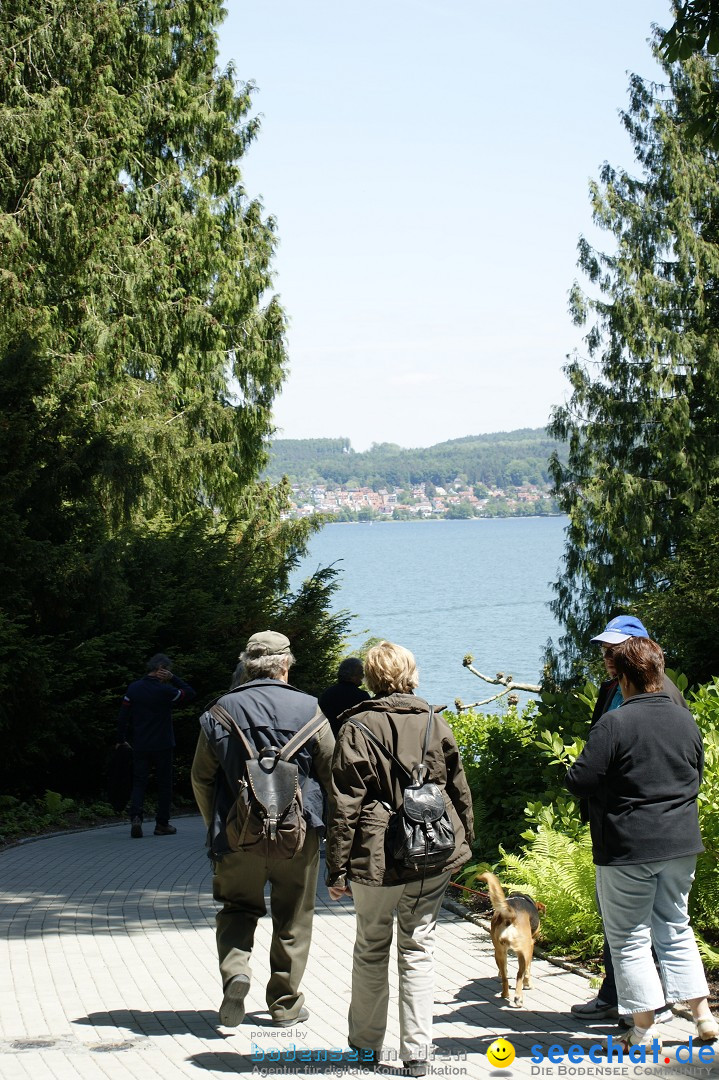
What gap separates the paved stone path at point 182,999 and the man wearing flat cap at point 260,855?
0.22 m

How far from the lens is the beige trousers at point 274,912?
5270 millimetres

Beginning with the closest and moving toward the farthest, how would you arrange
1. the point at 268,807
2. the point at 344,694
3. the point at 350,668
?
the point at 268,807 → the point at 350,668 → the point at 344,694

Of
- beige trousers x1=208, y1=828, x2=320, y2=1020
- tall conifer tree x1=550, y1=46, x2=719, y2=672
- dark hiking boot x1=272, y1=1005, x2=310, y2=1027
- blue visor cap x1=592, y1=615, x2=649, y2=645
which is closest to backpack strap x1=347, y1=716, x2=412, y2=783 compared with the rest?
beige trousers x1=208, y1=828, x2=320, y2=1020

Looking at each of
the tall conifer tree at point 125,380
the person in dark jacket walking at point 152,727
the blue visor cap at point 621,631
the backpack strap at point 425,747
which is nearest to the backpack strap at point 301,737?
the backpack strap at point 425,747

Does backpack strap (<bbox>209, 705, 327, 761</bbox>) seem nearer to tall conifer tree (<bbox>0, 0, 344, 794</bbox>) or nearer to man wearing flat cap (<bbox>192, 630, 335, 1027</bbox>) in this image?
man wearing flat cap (<bbox>192, 630, 335, 1027</bbox>)

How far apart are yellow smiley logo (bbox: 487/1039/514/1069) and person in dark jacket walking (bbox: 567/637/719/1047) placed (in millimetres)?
493

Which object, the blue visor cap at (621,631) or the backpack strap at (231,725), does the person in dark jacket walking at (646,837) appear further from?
the backpack strap at (231,725)

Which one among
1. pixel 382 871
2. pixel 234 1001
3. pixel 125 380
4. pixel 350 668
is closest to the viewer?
pixel 382 871

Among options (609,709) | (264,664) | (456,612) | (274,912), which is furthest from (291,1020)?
(456,612)

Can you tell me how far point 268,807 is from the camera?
5.04 m

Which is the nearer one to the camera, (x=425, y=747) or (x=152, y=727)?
(x=425, y=747)

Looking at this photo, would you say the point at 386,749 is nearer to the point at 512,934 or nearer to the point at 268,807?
the point at 268,807

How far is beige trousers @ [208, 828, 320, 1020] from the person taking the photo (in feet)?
17.3

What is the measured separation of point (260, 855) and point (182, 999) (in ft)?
3.92
